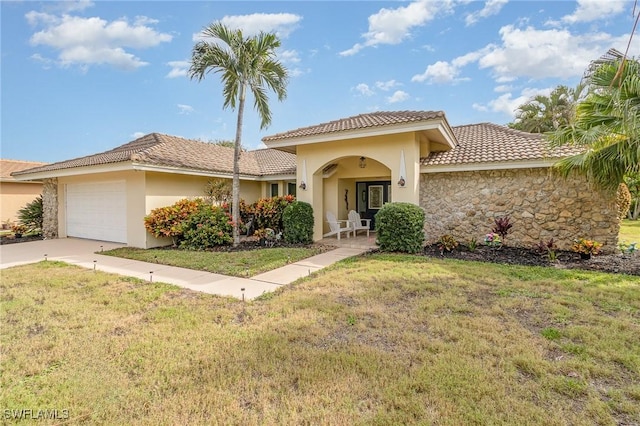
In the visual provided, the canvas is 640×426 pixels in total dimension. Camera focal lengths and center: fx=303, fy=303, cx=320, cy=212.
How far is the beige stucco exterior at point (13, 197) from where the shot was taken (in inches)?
827

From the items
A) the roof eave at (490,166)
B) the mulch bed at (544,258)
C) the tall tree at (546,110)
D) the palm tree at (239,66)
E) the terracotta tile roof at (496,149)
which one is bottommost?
the mulch bed at (544,258)

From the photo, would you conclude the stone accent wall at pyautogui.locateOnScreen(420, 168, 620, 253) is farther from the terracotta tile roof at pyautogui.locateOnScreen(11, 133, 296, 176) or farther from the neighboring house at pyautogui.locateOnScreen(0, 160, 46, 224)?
the neighboring house at pyautogui.locateOnScreen(0, 160, 46, 224)

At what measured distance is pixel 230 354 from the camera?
3777 mm

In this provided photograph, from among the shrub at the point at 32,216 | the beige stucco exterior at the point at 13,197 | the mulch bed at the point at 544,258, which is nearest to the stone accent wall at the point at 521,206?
the mulch bed at the point at 544,258

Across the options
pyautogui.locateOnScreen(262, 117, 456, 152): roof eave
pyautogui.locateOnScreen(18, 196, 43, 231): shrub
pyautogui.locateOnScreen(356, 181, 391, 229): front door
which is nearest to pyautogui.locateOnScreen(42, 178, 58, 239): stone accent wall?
pyautogui.locateOnScreen(18, 196, 43, 231): shrub

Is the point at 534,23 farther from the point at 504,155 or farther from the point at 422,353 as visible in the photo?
the point at 422,353

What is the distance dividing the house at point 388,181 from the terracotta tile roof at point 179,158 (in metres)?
0.10

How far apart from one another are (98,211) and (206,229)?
649 centimetres

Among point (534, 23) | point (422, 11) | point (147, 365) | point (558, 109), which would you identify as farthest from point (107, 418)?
point (558, 109)

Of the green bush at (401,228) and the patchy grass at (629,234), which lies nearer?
the green bush at (401,228)

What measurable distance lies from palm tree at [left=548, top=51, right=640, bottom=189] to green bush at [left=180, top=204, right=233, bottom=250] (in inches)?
428

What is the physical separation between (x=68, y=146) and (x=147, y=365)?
73.6 feet

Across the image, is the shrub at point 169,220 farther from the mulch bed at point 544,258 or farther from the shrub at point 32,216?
the shrub at point 32,216

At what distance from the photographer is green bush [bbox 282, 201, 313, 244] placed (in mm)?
11789
